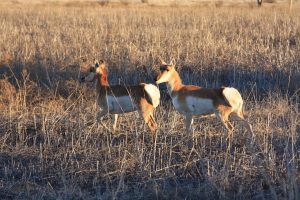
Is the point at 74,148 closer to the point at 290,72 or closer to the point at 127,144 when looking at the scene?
the point at 127,144

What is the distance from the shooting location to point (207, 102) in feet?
23.7

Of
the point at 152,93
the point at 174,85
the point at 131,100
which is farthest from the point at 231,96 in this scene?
the point at 131,100

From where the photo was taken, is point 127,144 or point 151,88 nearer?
point 127,144

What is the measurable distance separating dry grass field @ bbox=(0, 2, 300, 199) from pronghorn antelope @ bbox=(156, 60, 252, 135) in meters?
0.24

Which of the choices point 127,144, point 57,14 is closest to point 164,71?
point 127,144

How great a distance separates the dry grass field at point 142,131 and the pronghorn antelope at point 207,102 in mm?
242

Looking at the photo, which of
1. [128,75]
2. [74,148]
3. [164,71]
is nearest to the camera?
[74,148]

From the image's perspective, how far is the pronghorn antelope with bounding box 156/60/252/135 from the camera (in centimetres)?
712

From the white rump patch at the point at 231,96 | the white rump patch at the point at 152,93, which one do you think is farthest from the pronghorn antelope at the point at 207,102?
the white rump patch at the point at 152,93

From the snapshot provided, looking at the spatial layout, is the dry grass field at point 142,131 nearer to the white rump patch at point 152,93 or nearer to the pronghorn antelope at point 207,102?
the pronghorn antelope at point 207,102

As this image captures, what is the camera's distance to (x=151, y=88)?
751 cm

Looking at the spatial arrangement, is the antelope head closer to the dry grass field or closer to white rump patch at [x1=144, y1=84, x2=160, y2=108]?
white rump patch at [x1=144, y1=84, x2=160, y2=108]

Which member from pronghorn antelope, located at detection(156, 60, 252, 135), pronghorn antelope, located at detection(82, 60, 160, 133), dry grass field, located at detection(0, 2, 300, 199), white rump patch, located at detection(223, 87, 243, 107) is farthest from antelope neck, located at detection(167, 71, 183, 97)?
white rump patch, located at detection(223, 87, 243, 107)

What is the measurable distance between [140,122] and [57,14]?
18.8 meters
